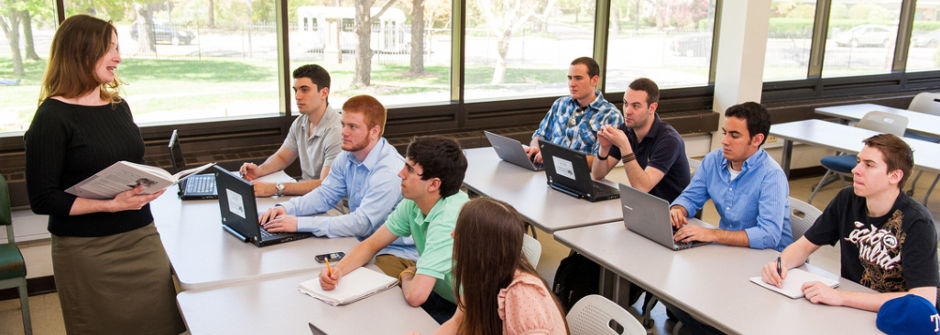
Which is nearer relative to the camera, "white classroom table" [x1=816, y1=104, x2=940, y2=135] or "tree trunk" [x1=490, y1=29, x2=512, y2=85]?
"tree trunk" [x1=490, y1=29, x2=512, y2=85]

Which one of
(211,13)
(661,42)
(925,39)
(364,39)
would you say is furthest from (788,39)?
(211,13)

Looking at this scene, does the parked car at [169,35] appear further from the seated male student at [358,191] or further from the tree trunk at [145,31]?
the seated male student at [358,191]

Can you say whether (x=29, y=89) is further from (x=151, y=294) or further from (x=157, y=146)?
(x=151, y=294)

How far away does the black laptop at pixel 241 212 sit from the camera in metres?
2.76

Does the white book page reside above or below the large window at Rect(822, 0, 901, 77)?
below

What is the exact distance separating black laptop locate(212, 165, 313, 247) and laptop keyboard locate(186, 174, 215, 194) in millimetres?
636

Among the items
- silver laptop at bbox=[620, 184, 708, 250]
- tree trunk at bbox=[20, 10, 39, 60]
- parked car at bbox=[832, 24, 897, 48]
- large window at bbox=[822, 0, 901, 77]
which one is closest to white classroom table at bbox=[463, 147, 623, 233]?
silver laptop at bbox=[620, 184, 708, 250]

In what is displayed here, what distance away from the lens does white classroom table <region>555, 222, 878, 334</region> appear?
2.23 meters

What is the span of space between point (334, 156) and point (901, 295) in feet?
8.55

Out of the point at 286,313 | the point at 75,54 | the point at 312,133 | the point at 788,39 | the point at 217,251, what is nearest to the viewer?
the point at 286,313

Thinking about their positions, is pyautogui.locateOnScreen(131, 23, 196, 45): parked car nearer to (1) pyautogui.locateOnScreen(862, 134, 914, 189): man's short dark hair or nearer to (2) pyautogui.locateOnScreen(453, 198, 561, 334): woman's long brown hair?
(2) pyautogui.locateOnScreen(453, 198, 561, 334): woman's long brown hair

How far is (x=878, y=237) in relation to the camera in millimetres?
2527

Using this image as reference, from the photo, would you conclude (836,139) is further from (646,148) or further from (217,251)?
(217,251)

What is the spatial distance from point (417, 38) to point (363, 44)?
425 millimetres
